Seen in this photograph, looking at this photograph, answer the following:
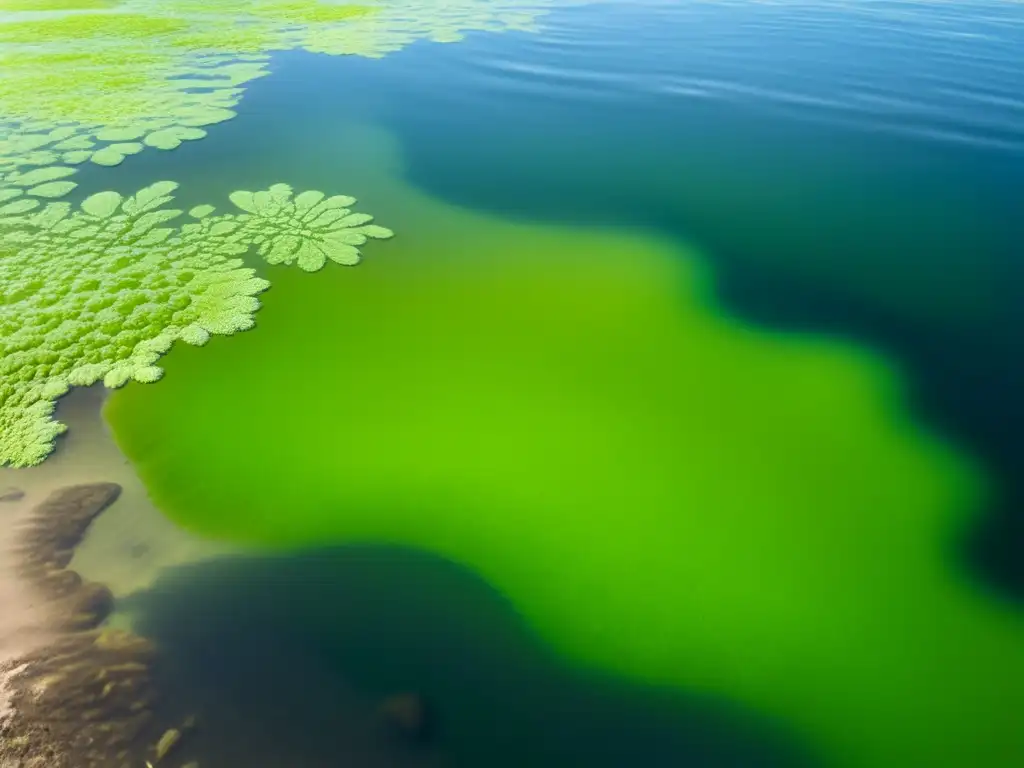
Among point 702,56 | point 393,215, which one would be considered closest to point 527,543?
point 393,215

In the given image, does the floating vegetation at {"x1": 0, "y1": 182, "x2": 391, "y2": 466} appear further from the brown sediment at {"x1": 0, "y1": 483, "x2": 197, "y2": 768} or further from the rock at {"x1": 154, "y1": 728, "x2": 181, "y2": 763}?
the rock at {"x1": 154, "y1": 728, "x2": 181, "y2": 763}

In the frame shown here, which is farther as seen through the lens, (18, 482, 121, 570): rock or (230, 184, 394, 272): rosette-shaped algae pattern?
(230, 184, 394, 272): rosette-shaped algae pattern

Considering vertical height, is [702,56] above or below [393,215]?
above

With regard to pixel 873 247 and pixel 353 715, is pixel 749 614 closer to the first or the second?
pixel 353 715

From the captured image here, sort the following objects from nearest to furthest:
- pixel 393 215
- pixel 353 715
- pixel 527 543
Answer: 1. pixel 353 715
2. pixel 527 543
3. pixel 393 215

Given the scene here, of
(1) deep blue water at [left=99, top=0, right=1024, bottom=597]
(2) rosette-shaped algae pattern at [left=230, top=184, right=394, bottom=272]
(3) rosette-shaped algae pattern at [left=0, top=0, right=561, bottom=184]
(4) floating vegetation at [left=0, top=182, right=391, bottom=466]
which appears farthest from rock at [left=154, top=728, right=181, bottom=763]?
(3) rosette-shaped algae pattern at [left=0, top=0, right=561, bottom=184]
